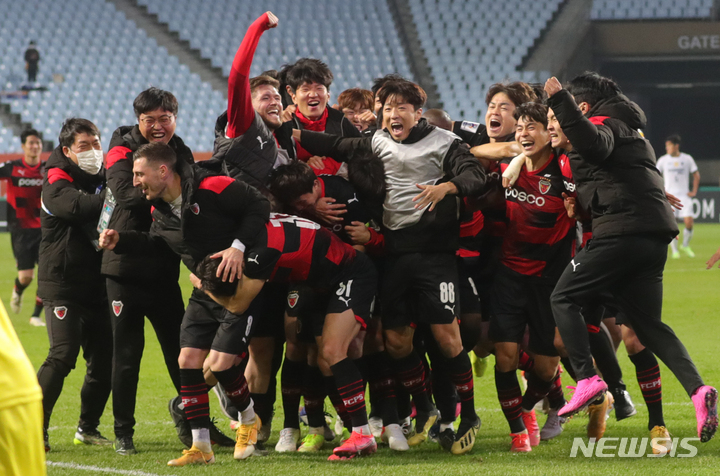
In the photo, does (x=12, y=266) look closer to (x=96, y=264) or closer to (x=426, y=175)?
(x=96, y=264)

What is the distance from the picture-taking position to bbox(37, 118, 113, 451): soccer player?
16.0ft

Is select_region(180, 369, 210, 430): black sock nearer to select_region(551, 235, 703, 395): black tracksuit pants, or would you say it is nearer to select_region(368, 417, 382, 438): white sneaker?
select_region(368, 417, 382, 438): white sneaker

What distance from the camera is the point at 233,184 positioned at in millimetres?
4289

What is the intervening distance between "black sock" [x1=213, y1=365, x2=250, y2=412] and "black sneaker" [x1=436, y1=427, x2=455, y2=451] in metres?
1.09

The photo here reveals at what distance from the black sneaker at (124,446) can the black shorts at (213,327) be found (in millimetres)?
683

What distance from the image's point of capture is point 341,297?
179 inches

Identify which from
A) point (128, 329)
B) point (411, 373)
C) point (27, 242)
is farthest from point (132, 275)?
point (27, 242)

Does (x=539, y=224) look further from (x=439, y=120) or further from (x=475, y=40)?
(x=475, y=40)

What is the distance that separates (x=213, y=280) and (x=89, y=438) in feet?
4.83

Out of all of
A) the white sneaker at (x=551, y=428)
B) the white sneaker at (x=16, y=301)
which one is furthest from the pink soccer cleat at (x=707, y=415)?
the white sneaker at (x=16, y=301)

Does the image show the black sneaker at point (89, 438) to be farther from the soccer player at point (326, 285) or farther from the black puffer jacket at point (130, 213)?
the soccer player at point (326, 285)

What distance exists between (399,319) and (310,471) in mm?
1001

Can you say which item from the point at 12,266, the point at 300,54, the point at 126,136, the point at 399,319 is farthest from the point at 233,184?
the point at 300,54

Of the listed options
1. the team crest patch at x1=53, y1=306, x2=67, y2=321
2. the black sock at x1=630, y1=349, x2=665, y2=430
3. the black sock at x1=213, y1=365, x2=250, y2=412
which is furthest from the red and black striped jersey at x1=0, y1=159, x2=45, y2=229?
the black sock at x1=630, y1=349, x2=665, y2=430
